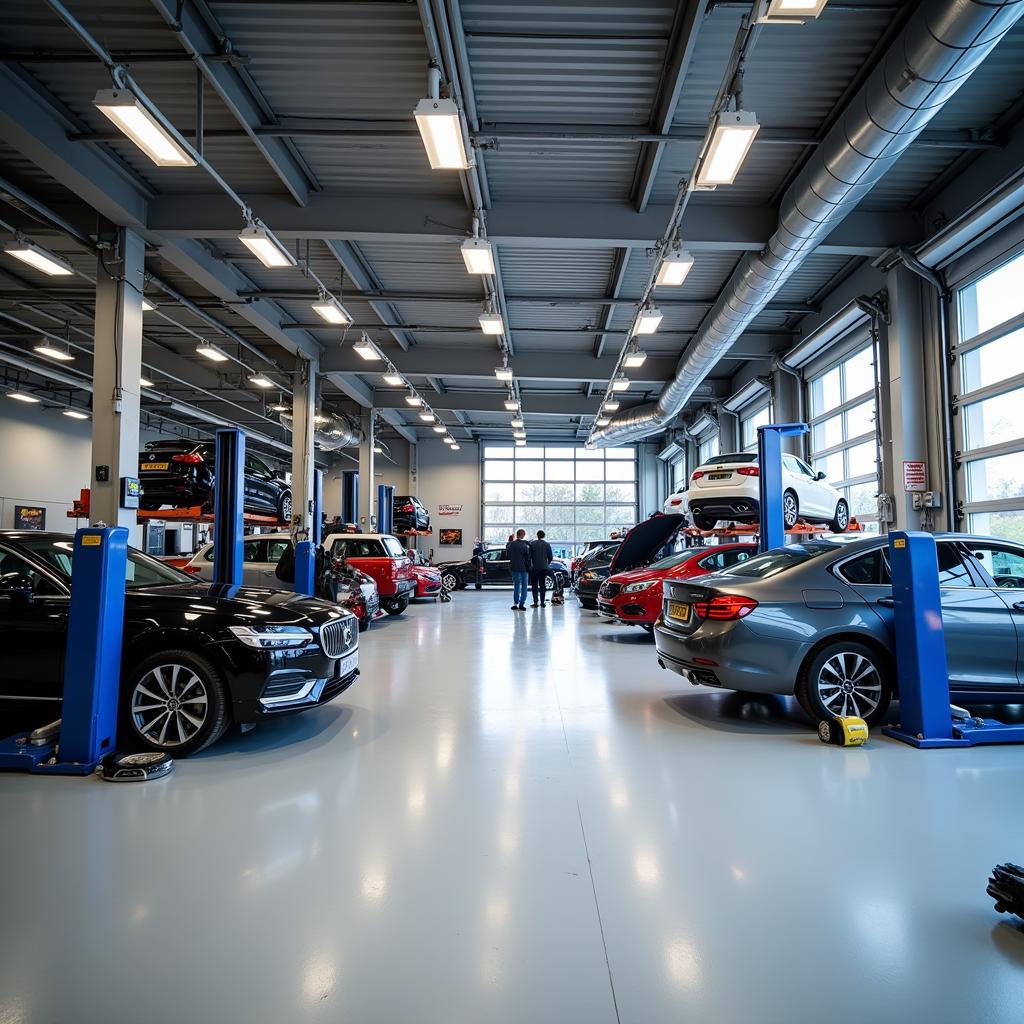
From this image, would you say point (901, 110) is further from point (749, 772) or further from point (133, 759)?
point (133, 759)

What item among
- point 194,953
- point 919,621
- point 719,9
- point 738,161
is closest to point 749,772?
point 919,621

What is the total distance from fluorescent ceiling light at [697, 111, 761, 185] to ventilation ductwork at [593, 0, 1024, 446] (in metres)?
0.99

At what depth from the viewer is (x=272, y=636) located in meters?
4.14

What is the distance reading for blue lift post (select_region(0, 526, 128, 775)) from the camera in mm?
3684

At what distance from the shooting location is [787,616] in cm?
453

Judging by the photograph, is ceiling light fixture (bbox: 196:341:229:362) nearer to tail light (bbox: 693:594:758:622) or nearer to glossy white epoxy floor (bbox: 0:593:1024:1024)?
glossy white epoxy floor (bbox: 0:593:1024:1024)

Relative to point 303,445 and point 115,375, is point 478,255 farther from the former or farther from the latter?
point 303,445

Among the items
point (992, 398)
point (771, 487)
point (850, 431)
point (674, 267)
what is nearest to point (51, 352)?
point (674, 267)

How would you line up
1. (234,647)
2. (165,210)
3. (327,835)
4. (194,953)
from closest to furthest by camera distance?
(194,953)
(327,835)
(234,647)
(165,210)

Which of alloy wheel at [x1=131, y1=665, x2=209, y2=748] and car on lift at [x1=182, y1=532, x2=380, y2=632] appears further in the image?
car on lift at [x1=182, y1=532, x2=380, y2=632]

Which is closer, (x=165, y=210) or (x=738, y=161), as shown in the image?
(x=738, y=161)

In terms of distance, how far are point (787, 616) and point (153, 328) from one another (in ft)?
46.7

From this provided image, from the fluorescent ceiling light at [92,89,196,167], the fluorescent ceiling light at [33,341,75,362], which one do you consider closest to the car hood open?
the fluorescent ceiling light at [92,89,196,167]

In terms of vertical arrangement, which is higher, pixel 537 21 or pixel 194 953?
pixel 537 21
